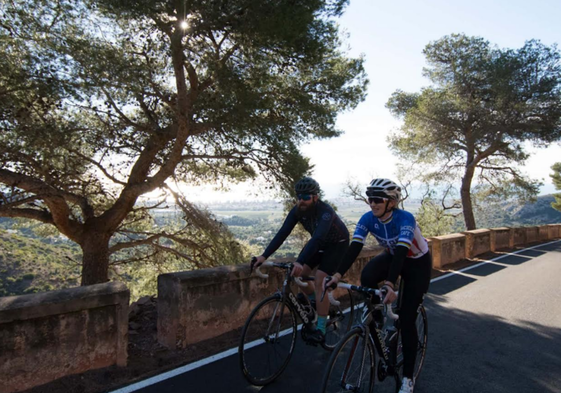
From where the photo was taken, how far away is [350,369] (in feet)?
9.86

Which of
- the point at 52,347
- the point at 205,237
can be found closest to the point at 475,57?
the point at 205,237

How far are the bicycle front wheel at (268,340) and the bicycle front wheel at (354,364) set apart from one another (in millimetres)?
886

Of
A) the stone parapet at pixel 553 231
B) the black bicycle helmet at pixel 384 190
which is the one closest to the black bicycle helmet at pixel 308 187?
the black bicycle helmet at pixel 384 190

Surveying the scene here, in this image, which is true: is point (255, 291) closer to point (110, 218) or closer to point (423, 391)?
point (423, 391)

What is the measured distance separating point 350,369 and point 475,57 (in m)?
23.8

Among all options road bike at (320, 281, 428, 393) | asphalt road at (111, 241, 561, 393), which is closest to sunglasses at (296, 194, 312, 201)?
road bike at (320, 281, 428, 393)

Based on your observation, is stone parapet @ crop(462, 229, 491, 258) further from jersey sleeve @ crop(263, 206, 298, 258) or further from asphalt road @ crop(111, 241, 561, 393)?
jersey sleeve @ crop(263, 206, 298, 258)

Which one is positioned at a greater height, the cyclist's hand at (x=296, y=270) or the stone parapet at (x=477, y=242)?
the cyclist's hand at (x=296, y=270)

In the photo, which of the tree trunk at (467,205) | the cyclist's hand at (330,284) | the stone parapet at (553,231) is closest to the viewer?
the cyclist's hand at (330,284)

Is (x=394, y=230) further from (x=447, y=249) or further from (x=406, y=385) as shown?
(x=447, y=249)

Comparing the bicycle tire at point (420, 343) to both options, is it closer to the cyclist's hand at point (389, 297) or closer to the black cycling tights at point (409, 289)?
the black cycling tights at point (409, 289)

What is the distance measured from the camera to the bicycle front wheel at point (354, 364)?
9.56 ft

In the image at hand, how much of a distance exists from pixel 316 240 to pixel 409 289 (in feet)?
3.50

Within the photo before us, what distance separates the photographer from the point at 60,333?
141 inches
